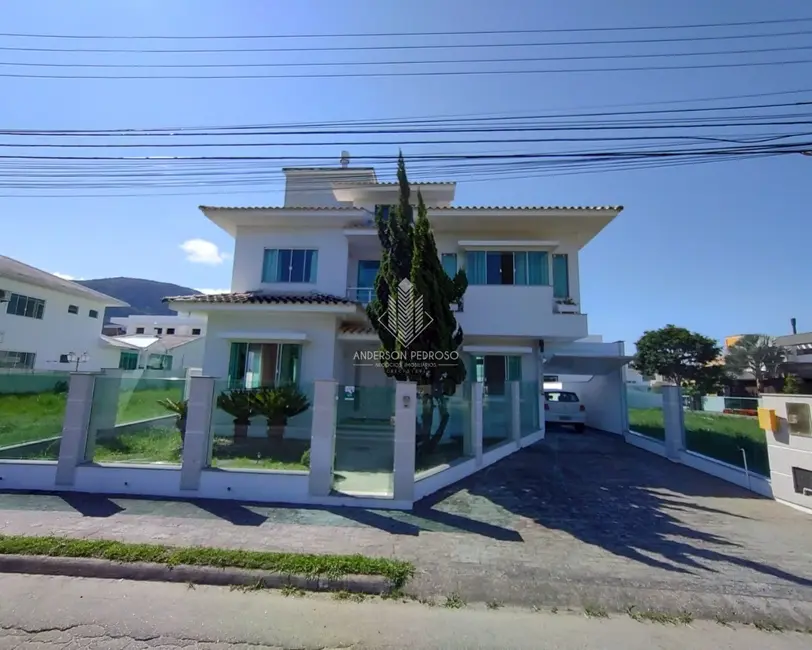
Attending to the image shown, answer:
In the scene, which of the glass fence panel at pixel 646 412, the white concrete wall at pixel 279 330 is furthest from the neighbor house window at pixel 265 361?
the glass fence panel at pixel 646 412

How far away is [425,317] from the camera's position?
766cm

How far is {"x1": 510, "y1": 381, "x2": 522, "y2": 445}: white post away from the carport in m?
4.09

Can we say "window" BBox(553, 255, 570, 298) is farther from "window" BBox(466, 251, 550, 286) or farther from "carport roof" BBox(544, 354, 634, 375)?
"carport roof" BBox(544, 354, 634, 375)

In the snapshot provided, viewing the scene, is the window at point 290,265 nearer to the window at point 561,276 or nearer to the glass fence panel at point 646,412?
the window at point 561,276

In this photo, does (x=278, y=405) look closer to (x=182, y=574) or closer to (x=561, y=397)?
(x=182, y=574)

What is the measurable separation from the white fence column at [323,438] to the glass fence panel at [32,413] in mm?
3996

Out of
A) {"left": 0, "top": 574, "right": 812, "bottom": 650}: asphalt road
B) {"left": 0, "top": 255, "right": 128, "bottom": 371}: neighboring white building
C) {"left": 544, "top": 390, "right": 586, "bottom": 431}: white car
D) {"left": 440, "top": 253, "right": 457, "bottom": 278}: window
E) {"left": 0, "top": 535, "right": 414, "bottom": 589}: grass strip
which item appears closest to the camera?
{"left": 0, "top": 574, "right": 812, "bottom": 650}: asphalt road

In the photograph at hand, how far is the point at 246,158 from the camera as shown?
25.4ft

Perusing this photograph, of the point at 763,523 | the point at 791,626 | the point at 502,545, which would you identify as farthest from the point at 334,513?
the point at 763,523

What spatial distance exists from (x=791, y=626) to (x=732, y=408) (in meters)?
6.05

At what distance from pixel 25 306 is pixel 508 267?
77.9 feet

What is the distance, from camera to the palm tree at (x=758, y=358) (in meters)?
29.6

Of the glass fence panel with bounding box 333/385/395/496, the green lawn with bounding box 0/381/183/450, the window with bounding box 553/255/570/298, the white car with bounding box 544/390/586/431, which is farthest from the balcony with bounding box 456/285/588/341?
the green lawn with bounding box 0/381/183/450

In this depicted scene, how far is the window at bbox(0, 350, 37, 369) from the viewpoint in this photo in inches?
746
